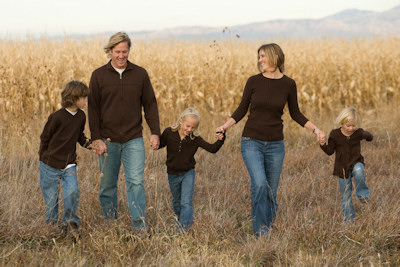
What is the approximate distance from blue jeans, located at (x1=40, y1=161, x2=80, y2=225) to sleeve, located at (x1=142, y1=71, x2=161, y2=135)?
0.96 meters

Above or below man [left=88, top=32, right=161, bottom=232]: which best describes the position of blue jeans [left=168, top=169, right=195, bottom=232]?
below

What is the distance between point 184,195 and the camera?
17.2 ft

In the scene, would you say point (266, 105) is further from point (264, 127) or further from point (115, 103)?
point (115, 103)

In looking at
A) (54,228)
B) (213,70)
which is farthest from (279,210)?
(213,70)

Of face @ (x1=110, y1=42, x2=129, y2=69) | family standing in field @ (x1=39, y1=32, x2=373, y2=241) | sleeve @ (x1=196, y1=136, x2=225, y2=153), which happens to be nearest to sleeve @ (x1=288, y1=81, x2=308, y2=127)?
family standing in field @ (x1=39, y1=32, x2=373, y2=241)

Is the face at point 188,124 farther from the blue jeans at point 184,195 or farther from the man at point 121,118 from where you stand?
the blue jeans at point 184,195

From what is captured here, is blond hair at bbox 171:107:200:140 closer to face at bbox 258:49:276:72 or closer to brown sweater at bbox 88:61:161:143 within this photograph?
brown sweater at bbox 88:61:161:143

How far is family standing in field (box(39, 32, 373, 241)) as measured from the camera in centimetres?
489

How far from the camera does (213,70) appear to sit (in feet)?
41.2

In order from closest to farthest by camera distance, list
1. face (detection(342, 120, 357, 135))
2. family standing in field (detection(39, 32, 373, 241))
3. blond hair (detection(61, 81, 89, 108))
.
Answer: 1. blond hair (detection(61, 81, 89, 108))
2. family standing in field (detection(39, 32, 373, 241))
3. face (detection(342, 120, 357, 135))

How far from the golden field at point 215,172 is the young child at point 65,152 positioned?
9.3 inches

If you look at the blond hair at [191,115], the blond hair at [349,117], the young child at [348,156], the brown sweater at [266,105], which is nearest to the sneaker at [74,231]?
the blond hair at [191,115]

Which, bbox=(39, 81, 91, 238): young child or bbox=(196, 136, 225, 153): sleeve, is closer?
bbox=(39, 81, 91, 238): young child

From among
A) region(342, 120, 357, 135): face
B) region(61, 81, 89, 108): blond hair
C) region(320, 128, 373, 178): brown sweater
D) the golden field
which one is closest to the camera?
the golden field
